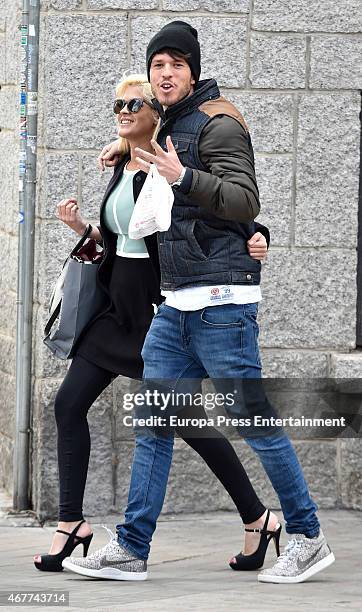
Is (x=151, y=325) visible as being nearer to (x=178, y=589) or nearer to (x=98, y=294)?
(x=98, y=294)

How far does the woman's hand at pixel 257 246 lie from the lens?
16.3 ft

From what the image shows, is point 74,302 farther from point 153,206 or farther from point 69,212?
point 153,206

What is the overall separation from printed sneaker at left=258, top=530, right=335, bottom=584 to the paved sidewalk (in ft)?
0.15

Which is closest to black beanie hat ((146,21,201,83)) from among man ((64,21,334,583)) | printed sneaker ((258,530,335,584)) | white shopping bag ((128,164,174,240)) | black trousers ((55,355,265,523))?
man ((64,21,334,583))

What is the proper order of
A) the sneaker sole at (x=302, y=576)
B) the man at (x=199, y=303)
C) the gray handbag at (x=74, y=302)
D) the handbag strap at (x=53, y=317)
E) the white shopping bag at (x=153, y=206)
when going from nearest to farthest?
the white shopping bag at (x=153, y=206) → the man at (x=199, y=303) → the sneaker sole at (x=302, y=576) → the gray handbag at (x=74, y=302) → the handbag strap at (x=53, y=317)

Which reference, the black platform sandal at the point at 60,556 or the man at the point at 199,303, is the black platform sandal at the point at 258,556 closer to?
the man at the point at 199,303

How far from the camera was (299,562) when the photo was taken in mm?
5004

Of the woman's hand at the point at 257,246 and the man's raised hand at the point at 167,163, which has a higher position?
the man's raised hand at the point at 167,163

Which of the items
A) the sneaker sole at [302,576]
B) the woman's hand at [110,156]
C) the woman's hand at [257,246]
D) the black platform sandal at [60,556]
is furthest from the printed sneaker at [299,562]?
the woman's hand at [110,156]

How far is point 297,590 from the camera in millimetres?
4867

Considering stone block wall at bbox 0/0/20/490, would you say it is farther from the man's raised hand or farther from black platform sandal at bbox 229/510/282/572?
the man's raised hand

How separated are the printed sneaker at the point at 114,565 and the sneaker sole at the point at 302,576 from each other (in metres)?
0.44

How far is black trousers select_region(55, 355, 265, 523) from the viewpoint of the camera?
5.35 metres

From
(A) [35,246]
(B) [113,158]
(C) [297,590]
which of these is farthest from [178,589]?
(A) [35,246]
